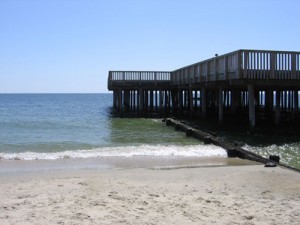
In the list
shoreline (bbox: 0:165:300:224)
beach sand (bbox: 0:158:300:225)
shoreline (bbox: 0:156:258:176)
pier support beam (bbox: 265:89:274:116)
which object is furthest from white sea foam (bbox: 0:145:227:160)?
pier support beam (bbox: 265:89:274:116)

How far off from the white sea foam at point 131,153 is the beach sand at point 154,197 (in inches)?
109

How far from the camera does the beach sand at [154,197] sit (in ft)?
19.4

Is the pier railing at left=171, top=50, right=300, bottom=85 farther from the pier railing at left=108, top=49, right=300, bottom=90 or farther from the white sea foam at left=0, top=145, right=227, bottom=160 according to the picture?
the white sea foam at left=0, top=145, right=227, bottom=160

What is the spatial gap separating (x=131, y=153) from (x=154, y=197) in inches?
251

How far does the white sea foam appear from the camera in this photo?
12.8 m

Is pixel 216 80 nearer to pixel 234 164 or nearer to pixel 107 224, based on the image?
pixel 234 164

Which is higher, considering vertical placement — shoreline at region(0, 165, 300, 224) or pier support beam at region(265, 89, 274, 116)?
pier support beam at region(265, 89, 274, 116)

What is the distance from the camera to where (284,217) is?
19.5 feet

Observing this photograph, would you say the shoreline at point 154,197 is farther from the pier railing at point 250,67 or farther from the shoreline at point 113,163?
the pier railing at point 250,67

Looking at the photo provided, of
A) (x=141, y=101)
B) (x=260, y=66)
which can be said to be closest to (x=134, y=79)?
(x=141, y=101)

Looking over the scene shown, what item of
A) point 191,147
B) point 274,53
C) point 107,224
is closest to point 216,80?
point 274,53

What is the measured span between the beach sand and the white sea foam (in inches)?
109

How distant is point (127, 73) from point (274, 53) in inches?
670

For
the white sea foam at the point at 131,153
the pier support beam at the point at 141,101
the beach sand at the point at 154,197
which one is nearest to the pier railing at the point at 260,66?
the white sea foam at the point at 131,153
